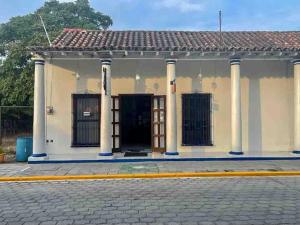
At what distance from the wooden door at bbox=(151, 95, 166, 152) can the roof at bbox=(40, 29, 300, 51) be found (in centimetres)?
217

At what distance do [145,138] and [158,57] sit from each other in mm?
5598

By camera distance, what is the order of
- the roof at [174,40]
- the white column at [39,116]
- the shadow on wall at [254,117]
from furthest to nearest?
the shadow on wall at [254,117], the white column at [39,116], the roof at [174,40]

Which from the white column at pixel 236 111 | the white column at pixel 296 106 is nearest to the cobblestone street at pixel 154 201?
the white column at pixel 236 111

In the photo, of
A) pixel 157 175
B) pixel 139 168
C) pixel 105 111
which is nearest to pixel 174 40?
pixel 105 111

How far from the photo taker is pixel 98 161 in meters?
12.1

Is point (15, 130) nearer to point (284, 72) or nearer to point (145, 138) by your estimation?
point (145, 138)

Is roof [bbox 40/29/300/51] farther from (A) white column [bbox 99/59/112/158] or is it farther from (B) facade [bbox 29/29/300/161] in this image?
(A) white column [bbox 99/59/112/158]

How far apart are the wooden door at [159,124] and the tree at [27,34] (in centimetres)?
511

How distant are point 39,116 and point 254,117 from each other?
316 inches

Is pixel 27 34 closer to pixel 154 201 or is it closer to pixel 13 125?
pixel 13 125

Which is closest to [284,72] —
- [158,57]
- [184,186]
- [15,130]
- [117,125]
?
[158,57]

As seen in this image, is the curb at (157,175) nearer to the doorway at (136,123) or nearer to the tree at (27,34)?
the tree at (27,34)

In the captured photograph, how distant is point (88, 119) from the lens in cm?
1349

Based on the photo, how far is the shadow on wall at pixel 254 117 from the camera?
13.7 m
